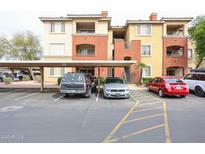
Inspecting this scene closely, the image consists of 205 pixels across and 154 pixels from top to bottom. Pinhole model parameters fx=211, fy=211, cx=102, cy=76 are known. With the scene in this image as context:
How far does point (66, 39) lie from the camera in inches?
1244

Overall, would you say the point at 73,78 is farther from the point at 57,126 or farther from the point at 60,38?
the point at 60,38

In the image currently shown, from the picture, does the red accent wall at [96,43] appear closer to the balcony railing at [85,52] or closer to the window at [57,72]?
the balcony railing at [85,52]

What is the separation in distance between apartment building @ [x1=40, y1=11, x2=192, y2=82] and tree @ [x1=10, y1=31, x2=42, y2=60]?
16373 millimetres

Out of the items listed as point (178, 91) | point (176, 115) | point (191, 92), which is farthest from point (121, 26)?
point (176, 115)

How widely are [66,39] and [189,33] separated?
61.2ft

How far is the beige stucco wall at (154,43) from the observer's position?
32.1 metres

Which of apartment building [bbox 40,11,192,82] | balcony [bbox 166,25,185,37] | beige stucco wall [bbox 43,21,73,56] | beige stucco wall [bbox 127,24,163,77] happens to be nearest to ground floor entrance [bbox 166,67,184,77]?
apartment building [bbox 40,11,192,82]

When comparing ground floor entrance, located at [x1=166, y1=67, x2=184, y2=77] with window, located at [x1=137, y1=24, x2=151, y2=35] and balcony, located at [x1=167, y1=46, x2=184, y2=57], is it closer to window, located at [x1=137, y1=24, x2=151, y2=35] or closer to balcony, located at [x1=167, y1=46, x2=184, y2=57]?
balcony, located at [x1=167, y1=46, x2=184, y2=57]

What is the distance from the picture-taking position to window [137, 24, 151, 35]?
32156 millimetres

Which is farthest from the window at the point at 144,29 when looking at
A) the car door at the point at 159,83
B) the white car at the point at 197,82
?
the car door at the point at 159,83

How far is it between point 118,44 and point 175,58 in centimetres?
918

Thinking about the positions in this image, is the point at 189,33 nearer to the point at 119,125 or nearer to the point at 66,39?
the point at 66,39

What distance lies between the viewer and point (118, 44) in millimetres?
30703

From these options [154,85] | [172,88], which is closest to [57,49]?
[154,85]
